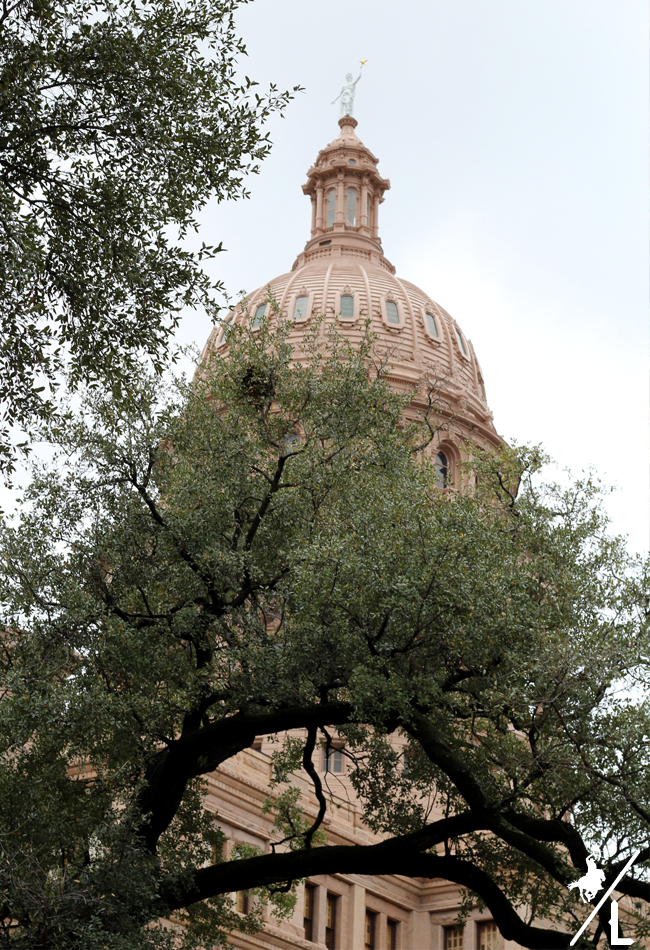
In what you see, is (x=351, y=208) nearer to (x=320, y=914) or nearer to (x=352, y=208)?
(x=352, y=208)

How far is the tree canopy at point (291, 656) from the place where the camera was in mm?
15328

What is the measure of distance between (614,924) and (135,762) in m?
7.46

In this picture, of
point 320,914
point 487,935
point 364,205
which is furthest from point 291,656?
→ point 364,205

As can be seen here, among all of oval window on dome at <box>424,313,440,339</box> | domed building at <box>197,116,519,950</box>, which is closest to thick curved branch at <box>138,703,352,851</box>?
domed building at <box>197,116,519,950</box>

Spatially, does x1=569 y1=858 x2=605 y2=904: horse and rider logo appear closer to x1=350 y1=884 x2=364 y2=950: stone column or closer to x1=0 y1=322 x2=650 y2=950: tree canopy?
x1=0 y1=322 x2=650 y2=950: tree canopy

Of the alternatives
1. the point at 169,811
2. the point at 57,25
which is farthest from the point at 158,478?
the point at 57,25

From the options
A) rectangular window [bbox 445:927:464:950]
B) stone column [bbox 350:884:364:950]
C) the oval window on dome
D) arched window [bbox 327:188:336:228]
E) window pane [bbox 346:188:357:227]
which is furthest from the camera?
arched window [bbox 327:188:336:228]

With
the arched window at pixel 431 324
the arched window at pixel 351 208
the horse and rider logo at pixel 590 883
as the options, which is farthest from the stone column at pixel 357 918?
the arched window at pixel 351 208

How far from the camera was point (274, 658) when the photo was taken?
1648 cm

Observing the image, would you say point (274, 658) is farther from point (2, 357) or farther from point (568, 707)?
point (2, 357)

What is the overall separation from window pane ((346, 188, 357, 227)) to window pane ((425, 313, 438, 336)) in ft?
56.4

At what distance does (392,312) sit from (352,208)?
20.2 meters

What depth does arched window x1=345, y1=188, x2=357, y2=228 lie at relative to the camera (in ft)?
305

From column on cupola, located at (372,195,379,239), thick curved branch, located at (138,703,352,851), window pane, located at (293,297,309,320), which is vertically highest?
column on cupola, located at (372,195,379,239)
